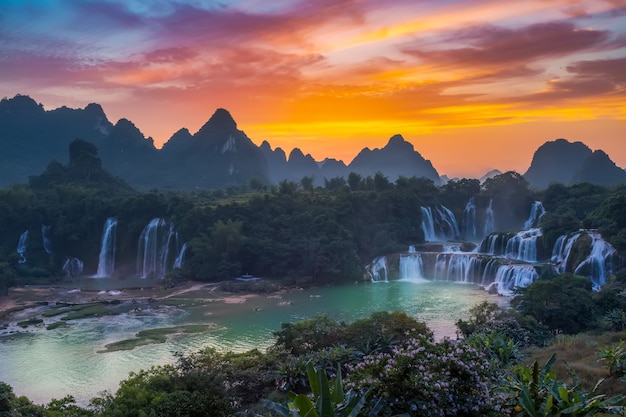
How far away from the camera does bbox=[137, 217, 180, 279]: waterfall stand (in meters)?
34.9

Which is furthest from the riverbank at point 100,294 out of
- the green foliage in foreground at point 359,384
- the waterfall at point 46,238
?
the green foliage in foreground at point 359,384

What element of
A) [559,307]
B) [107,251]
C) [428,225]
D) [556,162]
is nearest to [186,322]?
[559,307]

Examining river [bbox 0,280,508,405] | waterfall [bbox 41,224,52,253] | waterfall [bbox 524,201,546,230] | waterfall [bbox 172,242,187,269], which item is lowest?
river [bbox 0,280,508,405]

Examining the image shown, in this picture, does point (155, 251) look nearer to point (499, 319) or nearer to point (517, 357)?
point (499, 319)

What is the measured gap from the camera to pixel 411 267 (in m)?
30.3

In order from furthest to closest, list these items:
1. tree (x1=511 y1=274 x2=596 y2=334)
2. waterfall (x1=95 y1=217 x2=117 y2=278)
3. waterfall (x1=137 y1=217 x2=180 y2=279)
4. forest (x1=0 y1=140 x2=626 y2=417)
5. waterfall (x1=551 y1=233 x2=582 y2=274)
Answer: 1. waterfall (x1=95 y1=217 x2=117 y2=278)
2. waterfall (x1=137 y1=217 x2=180 y2=279)
3. waterfall (x1=551 y1=233 x2=582 y2=274)
4. tree (x1=511 y1=274 x2=596 y2=334)
5. forest (x1=0 y1=140 x2=626 y2=417)

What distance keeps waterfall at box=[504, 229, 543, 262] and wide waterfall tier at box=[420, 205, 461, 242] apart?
1014 cm

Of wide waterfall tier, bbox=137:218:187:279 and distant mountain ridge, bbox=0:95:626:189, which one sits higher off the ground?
distant mountain ridge, bbox=0:95:626:189

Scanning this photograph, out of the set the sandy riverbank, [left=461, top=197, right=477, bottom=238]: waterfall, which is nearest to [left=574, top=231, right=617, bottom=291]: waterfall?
the sandy riverbank

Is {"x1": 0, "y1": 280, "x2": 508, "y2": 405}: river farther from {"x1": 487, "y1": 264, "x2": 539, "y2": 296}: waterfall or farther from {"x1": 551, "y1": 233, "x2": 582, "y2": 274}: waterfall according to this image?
{"x1": 551, "y1": 233, "x2": 582, "y2": 274}: waterfall

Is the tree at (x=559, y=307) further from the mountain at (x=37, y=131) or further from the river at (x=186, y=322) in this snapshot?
the mountain at (x=37, y=131)

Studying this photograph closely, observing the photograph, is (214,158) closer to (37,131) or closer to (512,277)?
(37,131)

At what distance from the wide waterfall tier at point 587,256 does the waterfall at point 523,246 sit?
2.06 metres

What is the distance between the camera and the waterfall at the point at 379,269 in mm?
30891
